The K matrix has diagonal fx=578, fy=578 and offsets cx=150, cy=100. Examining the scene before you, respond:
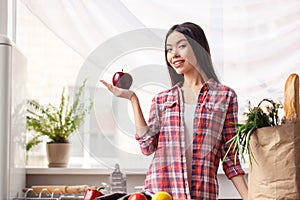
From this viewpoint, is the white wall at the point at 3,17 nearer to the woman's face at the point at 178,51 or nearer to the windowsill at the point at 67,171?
the windowsill at the point at 67,171

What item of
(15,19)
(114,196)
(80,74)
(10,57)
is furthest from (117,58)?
(15,19)

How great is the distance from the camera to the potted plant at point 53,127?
9.36ft

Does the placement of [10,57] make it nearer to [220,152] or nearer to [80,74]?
[80,74]

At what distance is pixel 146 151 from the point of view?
199 centimetres

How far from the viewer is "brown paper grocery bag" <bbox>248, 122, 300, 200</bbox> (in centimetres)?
135

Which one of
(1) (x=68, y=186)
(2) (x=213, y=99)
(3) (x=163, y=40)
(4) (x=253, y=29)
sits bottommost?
(1) (x=68, y=186)

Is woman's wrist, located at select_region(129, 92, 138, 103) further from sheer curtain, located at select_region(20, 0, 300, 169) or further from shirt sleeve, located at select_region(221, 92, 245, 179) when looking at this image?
shirt sleeve, located at select_region(221, 92, 245, 179)

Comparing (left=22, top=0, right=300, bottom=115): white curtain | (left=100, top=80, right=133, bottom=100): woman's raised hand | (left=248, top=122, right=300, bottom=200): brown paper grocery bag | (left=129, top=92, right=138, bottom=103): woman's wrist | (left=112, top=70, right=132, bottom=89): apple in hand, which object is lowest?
(left=248, top=122, right=300, bottom=200): brown paper grocery bag

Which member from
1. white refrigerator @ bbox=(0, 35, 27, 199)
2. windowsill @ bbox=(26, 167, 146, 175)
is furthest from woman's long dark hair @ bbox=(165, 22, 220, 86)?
windowsill @ bbox=(26, 167, 146, 175)

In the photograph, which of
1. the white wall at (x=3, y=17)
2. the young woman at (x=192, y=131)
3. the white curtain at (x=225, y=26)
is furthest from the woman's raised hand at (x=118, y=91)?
the white wall at (x=3, y=17)

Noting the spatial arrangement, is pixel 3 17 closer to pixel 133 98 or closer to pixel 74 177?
pixel 74 177

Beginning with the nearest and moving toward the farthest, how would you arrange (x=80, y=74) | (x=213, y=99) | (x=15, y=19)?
(x=80, y=74) < (x=213, y=99) < (x=15, y=19)

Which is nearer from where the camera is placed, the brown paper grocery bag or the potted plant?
the brown paper grocery bag

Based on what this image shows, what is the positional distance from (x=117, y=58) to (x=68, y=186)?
3.21 feet
